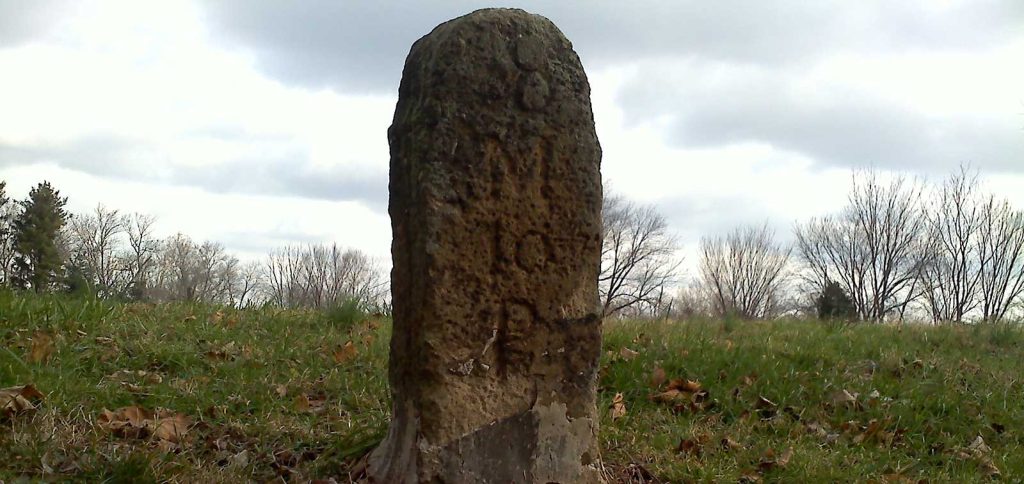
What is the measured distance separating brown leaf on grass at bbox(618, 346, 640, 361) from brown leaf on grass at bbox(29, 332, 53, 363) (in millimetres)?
3421

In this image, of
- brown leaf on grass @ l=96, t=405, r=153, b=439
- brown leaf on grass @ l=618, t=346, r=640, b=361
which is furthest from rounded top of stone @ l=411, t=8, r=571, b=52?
brown leaf on grass @ l=618, t=346, r=640, b=361

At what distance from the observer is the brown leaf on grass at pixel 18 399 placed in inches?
143

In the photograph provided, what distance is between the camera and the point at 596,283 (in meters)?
3.45

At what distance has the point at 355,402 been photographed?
4.41 m

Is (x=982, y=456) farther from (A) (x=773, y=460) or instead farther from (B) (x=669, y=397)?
(B) (x=669, y=397)

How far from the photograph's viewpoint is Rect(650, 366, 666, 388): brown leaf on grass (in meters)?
5.26

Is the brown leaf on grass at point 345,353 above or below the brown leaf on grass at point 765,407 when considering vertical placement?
above

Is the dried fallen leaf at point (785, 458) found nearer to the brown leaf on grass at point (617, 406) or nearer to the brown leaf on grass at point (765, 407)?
the brown leaf on grass at point (765, 407)

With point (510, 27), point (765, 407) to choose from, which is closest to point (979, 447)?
point (765, 407)

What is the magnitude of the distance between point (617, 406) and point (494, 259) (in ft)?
6.20

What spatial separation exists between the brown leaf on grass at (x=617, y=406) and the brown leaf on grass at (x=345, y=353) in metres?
1.66

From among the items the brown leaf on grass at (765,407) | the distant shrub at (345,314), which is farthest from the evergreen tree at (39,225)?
the brown leaf on grass at (765,407)

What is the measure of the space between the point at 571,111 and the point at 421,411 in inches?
51.6

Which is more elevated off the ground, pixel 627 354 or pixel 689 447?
pixel 627 354
